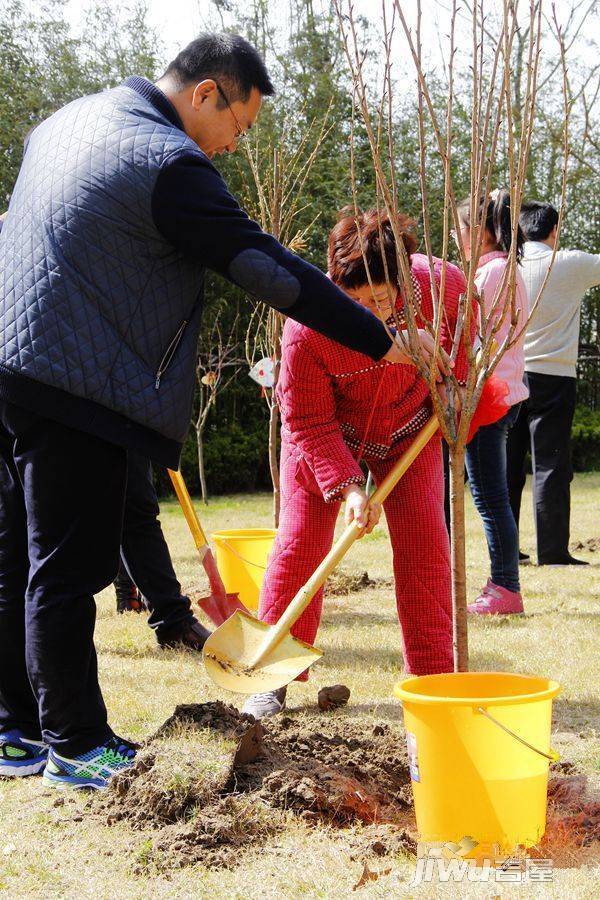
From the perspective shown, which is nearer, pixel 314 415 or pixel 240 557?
pixel 314 415

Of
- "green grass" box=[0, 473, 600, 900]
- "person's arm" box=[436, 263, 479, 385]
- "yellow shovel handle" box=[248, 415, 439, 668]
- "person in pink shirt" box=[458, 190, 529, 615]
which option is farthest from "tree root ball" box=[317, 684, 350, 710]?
"person in pink shirt" box=[458, 190, 529, 615]

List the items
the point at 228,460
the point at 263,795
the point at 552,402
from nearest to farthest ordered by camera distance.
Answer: the point at 263,795 → the point at 552,402 → the point at 228,460

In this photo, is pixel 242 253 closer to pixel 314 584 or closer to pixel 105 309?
pixel 105 309

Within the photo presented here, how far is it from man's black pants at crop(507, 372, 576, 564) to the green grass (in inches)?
14.5

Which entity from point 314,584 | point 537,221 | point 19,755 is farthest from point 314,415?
point 537,221

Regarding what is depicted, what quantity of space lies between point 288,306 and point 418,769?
1.14 metres

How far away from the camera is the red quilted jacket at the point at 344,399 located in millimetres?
3076

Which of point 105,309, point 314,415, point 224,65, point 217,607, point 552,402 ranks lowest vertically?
point 217,607

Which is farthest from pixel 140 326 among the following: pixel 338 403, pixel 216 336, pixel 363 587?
pixel 216 336

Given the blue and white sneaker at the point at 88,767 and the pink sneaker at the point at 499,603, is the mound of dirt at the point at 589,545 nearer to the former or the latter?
the pink sneaker at the point at 499,603

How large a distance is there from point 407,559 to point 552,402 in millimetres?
3404

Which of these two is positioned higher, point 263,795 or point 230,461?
point 230,461

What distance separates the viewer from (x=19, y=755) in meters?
2.88

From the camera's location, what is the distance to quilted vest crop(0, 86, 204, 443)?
2.43 m
